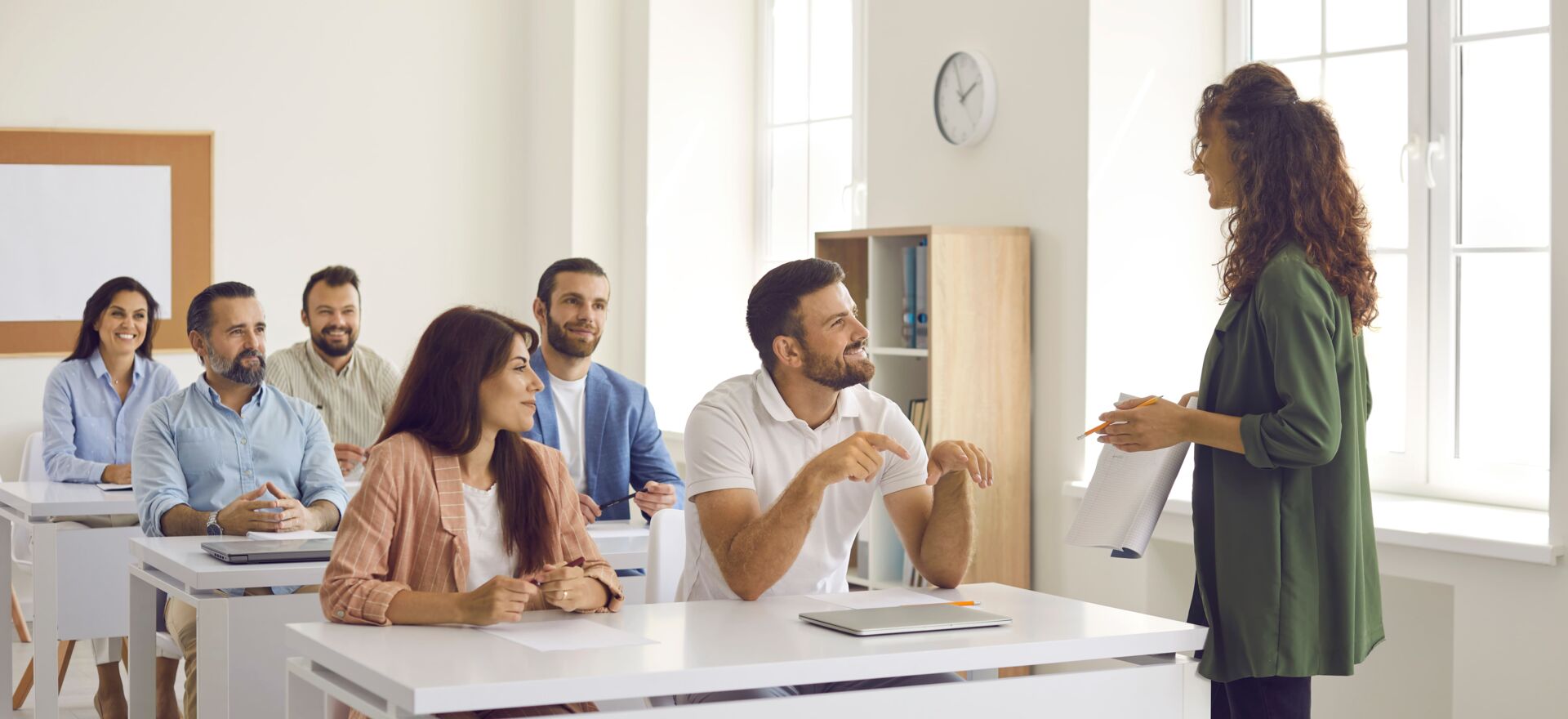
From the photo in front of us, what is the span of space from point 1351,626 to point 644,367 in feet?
14.1

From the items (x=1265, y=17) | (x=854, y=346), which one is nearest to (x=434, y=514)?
(x=854, y=346)

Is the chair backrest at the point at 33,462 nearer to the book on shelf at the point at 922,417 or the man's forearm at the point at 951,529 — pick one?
the book on shelf at the point at 922,417

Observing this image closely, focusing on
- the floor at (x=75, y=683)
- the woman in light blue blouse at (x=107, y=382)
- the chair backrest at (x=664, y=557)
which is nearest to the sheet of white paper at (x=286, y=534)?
the chair backrest at (x=664, y=557)

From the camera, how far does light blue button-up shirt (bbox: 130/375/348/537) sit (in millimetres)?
3572

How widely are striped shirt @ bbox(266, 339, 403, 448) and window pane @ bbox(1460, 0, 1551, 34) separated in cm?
315

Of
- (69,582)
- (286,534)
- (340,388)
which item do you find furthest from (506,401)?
(340,388)

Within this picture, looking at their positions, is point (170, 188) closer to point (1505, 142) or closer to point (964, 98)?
point (964, 98)

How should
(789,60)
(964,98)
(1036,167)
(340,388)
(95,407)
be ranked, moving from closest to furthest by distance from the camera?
1. (1036,167)
2. (964,98)
3. (340,388)
4. (95,407)
5. (789,60)

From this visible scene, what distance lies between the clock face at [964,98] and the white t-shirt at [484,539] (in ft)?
7.69

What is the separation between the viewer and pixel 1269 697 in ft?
7.56

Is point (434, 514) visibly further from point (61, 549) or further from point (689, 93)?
point (689, 93)

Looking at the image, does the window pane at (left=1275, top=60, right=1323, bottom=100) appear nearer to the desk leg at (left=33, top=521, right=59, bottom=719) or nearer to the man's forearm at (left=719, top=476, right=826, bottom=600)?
the man's forearm at (left=719, top=476, right=826, bottom=600)

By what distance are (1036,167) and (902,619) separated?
230 cm

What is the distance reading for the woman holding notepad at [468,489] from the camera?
2.38 meters
